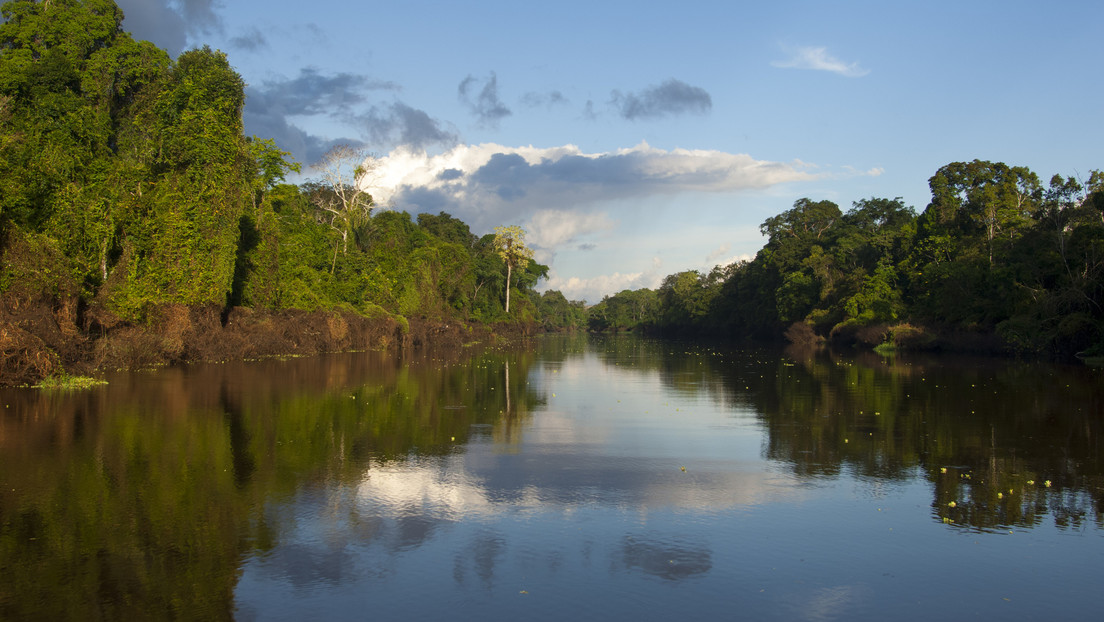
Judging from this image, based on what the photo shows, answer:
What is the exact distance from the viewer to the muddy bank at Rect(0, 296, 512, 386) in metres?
19.2

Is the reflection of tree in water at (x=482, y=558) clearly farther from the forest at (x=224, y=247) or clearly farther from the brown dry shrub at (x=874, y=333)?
the brown dry shrub at (x=874, y=333)

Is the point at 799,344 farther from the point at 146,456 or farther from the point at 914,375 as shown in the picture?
the point at 146,456

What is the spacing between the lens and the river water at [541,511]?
6.20 metres

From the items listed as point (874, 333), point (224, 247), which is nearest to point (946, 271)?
point (874, 333)

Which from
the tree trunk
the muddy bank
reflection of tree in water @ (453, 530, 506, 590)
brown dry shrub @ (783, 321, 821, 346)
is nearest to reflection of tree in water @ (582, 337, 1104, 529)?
reflection of tree in water @ (453, 530, 506, 590)

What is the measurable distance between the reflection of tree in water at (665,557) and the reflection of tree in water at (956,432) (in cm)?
337

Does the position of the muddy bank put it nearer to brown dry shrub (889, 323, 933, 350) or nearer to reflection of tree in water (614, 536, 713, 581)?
reflection of tree in water (614, 536, 713, 581)

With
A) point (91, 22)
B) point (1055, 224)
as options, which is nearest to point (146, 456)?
point (91, 22)

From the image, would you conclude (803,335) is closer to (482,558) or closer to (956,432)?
(956,432)

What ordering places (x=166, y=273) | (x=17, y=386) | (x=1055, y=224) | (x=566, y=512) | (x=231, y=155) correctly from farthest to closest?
1. (x=1055, y=224)
2. (x=231, y=155)
3. (x=166, y=273)
4. (x=17, y=386)
5. (x=566, y=512)

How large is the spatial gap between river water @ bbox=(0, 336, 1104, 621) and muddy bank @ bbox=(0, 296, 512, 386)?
142cm

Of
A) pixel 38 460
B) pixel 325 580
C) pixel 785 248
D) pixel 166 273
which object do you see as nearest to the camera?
pixel 325 580

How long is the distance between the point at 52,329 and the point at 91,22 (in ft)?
81.4

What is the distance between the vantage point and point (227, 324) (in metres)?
Result: 33.0
